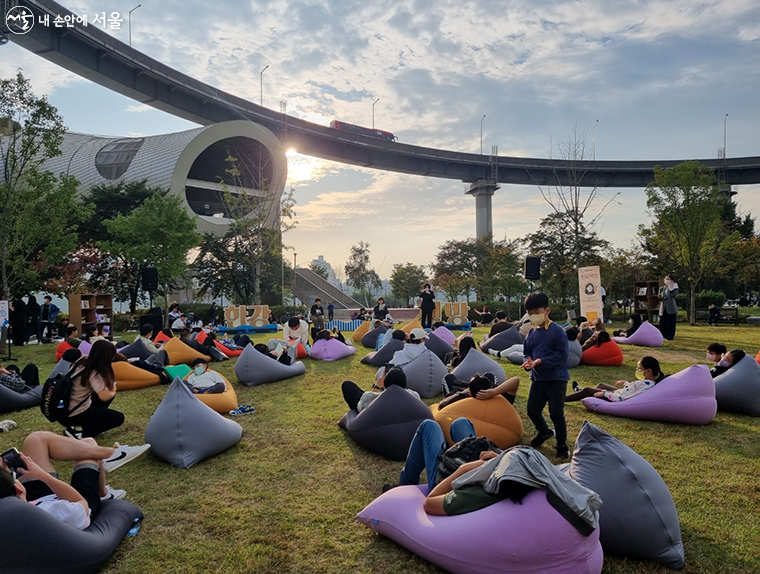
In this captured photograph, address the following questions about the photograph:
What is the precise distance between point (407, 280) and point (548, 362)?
37108 millimetres

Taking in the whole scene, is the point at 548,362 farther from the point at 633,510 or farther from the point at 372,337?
the point at 372,337

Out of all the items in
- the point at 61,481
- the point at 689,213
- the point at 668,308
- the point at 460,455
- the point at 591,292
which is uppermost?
the point at 689,213

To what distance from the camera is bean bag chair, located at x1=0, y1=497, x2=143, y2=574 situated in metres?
2.55

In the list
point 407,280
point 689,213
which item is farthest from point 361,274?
point 689,213

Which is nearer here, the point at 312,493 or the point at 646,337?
the point at 312,493

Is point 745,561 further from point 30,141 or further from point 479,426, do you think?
point 30,141

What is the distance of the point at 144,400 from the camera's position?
7.61 metres

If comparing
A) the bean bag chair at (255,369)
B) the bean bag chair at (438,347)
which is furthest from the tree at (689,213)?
the bean bag chair at (255,369)

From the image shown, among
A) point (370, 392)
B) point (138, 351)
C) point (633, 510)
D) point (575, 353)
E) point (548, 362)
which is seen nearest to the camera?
point (633, 510)

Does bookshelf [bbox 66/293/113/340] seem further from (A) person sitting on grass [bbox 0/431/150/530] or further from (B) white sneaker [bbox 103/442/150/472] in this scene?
(A) person sitting on grass [bbox 0/431/150/530]

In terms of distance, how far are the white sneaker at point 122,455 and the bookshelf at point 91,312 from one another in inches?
494

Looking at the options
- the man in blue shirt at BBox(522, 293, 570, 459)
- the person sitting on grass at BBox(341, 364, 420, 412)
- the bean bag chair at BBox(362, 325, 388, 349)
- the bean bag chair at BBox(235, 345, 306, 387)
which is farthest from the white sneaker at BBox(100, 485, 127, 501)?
the bean bag chair at BBox(362, 325, 388, 349)

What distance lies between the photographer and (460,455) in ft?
10.7

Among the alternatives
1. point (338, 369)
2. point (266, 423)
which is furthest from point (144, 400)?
point (338, 369)
